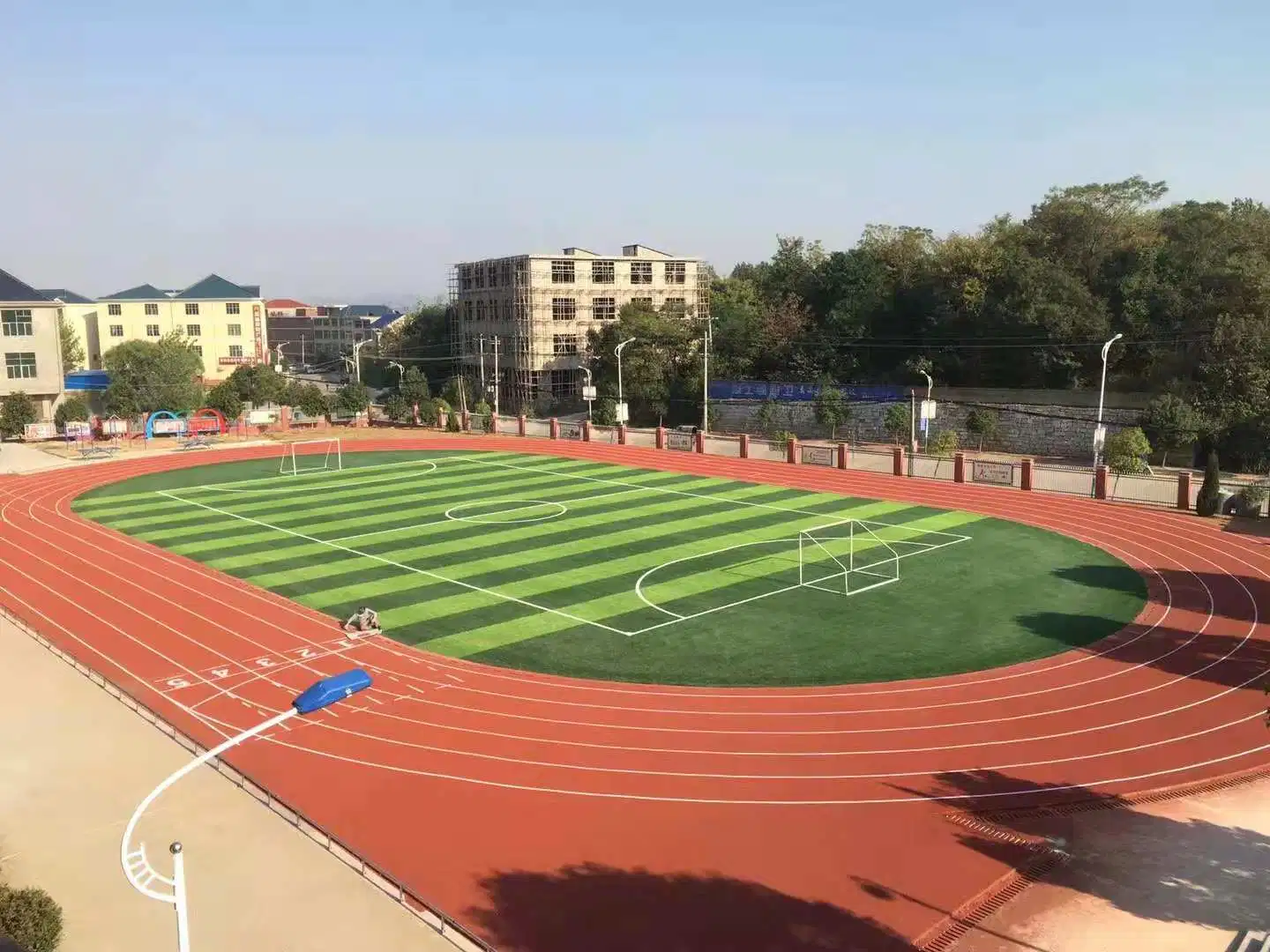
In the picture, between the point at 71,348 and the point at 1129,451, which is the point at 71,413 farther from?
the point at 1129,451

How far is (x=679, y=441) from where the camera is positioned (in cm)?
5741

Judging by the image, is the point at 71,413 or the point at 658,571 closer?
the point at 658,571

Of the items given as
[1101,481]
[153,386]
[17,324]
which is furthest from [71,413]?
[1101,481]

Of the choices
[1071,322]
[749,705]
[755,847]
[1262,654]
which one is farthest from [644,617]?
[1071,322]

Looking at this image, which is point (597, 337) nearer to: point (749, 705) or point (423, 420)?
point (423, 420)

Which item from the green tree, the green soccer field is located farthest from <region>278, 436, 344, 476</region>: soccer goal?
the green tree

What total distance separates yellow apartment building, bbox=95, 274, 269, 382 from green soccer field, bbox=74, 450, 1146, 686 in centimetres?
6617

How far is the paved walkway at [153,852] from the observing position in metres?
12.0

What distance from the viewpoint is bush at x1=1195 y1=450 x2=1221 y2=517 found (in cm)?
3516

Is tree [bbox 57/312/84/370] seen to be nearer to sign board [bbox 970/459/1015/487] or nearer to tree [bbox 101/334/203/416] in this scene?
tree [bbox 101/334/203/416]

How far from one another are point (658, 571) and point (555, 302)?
6853cm

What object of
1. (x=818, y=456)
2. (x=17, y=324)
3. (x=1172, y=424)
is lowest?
(x=818, y=456)

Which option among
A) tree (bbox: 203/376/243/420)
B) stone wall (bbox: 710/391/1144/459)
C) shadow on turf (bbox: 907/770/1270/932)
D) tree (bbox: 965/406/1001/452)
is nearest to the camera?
shadow on turf (bbox: 907/770/1270/932)

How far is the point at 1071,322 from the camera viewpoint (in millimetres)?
57344
